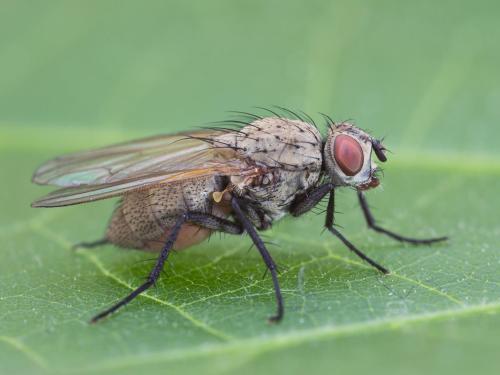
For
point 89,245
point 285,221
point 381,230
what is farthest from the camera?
point 285,221

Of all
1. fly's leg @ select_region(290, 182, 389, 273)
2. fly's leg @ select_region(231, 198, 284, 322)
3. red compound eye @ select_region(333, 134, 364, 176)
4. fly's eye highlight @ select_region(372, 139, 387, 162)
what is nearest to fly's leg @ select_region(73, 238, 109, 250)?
fly's leg @ select_region(231, 198, 284, 322)

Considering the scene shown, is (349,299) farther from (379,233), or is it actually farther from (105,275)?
(105,275)

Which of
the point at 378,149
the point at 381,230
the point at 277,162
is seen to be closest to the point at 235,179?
the point at 277,162

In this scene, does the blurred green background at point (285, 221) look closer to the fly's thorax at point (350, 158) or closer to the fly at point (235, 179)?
the fly at point (235, 179)

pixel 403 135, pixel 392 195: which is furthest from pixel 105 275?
pixel 403 135

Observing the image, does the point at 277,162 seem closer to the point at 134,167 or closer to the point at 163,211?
the point at 163,211

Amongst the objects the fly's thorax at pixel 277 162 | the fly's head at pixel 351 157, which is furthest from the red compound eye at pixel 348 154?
the fly's thorax at pixel 277 162
